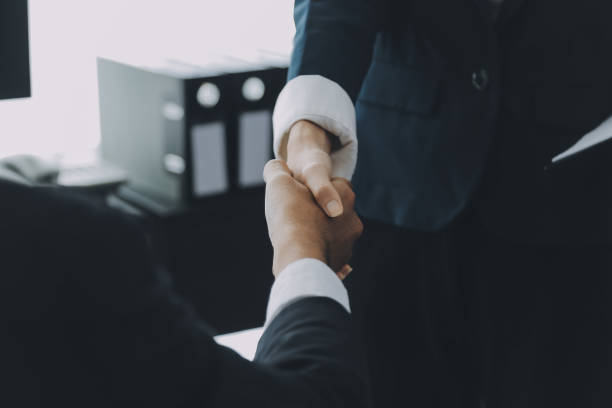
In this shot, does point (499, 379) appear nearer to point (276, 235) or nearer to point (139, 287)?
point (276, 235)

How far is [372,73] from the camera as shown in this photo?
1.21 meters

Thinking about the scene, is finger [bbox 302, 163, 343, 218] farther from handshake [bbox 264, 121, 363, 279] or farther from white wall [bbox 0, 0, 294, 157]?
white wall [bbox 0, 0, 294, 157]

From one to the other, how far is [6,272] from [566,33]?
89cm

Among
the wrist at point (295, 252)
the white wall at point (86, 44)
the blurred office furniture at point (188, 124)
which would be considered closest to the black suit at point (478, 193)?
the wrist at point (295, 252)

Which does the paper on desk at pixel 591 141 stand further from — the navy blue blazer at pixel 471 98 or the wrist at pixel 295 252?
the wrist at pixel 295 252

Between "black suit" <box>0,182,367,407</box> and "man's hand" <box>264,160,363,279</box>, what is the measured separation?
12.4 inches

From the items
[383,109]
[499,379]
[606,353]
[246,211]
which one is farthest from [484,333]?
[246,211]

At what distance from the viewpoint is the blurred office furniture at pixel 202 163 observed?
2.19 metres

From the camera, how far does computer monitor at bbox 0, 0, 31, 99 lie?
1138 mm

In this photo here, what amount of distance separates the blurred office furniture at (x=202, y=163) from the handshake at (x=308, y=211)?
1294 millimetres

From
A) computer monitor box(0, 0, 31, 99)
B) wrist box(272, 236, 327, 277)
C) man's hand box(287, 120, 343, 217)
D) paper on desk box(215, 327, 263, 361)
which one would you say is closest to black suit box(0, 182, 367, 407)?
wrist box(272, 236, 327, 277)

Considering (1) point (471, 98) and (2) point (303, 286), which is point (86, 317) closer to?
(2) point (303, 286)

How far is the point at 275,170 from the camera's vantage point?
0.92 m

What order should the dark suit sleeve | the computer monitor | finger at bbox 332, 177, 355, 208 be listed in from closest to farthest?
finger at bbox 332, 177, 355, 208, the dark suit sleeve, the computer monitor
